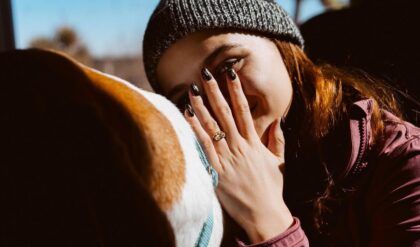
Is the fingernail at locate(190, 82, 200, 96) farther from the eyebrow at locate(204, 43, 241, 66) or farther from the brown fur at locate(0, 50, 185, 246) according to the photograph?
the brown fur at locate(0, 50, 185, 246)

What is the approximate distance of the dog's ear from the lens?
1.16 m

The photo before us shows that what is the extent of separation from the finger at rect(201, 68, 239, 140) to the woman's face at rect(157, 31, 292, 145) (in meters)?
0.06

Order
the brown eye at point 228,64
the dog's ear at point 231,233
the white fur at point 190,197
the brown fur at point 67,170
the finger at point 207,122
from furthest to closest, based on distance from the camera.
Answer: the brown eye at point 228,64 < the finger at point 207,122 < the dog's ear at point 231,233 < the white fur at point 190,197 < the brown fur at point 67,170

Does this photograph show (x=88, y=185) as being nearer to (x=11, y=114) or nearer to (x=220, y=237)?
(x=11, y=114)

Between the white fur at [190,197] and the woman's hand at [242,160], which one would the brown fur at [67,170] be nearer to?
the white fur at [190,197]

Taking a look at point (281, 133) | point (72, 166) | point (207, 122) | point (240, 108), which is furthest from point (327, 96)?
point (72, 166)

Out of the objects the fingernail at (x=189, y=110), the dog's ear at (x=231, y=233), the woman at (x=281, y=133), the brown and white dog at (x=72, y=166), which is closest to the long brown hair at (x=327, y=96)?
the woman at (x=281, y=133)

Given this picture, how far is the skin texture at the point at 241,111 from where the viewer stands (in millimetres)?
1211

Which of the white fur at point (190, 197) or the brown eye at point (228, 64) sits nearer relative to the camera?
the white fur at point (190, 197)

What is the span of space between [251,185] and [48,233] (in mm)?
590

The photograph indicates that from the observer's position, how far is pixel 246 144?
4.23ft

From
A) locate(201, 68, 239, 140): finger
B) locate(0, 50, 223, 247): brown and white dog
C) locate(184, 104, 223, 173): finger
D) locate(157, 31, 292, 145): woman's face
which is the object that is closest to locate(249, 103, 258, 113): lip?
locate(157, 31, 292, 145): woman's face

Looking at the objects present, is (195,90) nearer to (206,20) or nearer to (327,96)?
(206,20)

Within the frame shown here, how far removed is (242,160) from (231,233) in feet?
0.63
